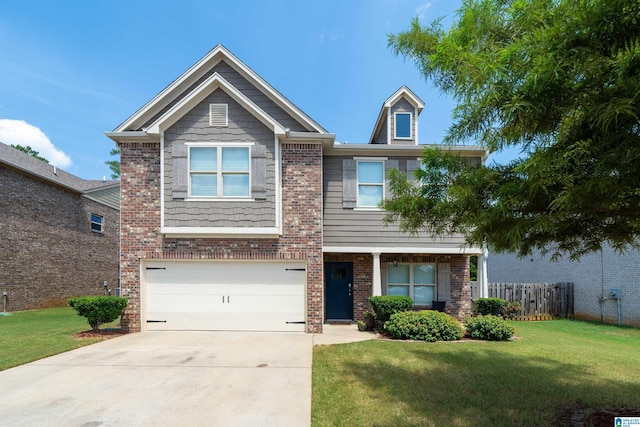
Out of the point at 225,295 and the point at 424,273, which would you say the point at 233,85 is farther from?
the point at 424,273

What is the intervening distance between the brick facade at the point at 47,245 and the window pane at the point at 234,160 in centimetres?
1196

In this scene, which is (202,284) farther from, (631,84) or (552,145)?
(631,84)

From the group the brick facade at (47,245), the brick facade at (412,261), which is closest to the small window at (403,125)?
the brick facade at (412,261)

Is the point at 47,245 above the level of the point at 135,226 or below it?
below

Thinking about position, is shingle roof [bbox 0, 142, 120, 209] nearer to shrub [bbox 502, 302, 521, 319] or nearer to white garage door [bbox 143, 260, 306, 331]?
white garage door [bbox 143, 260, 306, 331]

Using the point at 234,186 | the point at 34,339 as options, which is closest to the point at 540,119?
the point at 234,186

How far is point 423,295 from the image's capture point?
11789mm

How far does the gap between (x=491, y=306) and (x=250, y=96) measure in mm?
10079

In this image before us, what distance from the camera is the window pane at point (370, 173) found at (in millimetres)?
11195

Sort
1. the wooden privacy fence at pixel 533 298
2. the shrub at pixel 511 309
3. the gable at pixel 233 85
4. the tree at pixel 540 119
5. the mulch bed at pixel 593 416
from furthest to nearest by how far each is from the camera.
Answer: the wooden privacy fence at pixel 533 298
the shrub at pixel 511 309
the gable at pixel 233 85
the mulch bed at pixel 593 416
the tree at pixel 540 119

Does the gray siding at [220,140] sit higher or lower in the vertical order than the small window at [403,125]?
lower

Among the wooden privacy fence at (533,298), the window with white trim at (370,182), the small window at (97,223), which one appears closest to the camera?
the window with white trim at (370,182)

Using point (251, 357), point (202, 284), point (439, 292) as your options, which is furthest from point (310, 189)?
point (439, 292)

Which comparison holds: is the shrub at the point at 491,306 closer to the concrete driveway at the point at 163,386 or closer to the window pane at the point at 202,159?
the concrete driveway at the point at 163,386
